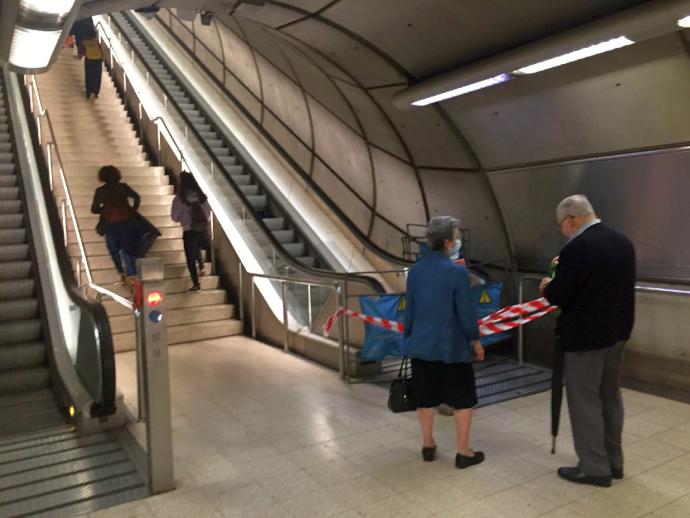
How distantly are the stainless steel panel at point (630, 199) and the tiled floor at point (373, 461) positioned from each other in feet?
4.07

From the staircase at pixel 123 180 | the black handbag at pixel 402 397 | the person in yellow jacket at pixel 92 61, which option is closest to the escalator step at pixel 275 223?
the staircase at pixel 123 180

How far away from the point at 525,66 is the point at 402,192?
3.50 meters

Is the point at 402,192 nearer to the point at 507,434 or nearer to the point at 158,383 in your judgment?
the point at 507,434

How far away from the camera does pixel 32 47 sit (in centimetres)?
453

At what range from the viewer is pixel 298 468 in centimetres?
368

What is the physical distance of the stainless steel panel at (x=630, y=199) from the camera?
471 cm

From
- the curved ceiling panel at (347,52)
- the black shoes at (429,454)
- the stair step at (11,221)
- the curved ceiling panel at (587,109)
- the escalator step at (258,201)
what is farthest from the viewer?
the escalator step at (258,201)

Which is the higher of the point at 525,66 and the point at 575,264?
the point at 525,66

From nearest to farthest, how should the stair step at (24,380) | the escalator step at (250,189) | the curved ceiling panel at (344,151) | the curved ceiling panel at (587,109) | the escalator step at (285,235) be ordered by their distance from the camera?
the curved ceiling panel at (587,109) → the stair step at (24,380) → the curved ceiling panel at (344,151) → the escalator step at (285,235) → the escalator step at (250,189)

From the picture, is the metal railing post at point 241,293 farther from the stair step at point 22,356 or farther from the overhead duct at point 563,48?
the overhead duct at point 563,48

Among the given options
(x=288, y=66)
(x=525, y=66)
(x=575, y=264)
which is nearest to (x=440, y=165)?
(x=525, y=66)

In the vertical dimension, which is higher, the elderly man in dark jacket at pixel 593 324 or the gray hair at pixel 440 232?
the gray hair at pixel 440 232

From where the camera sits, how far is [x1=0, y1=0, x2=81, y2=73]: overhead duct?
3.83 m

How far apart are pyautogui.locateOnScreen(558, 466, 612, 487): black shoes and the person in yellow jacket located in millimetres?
10991
